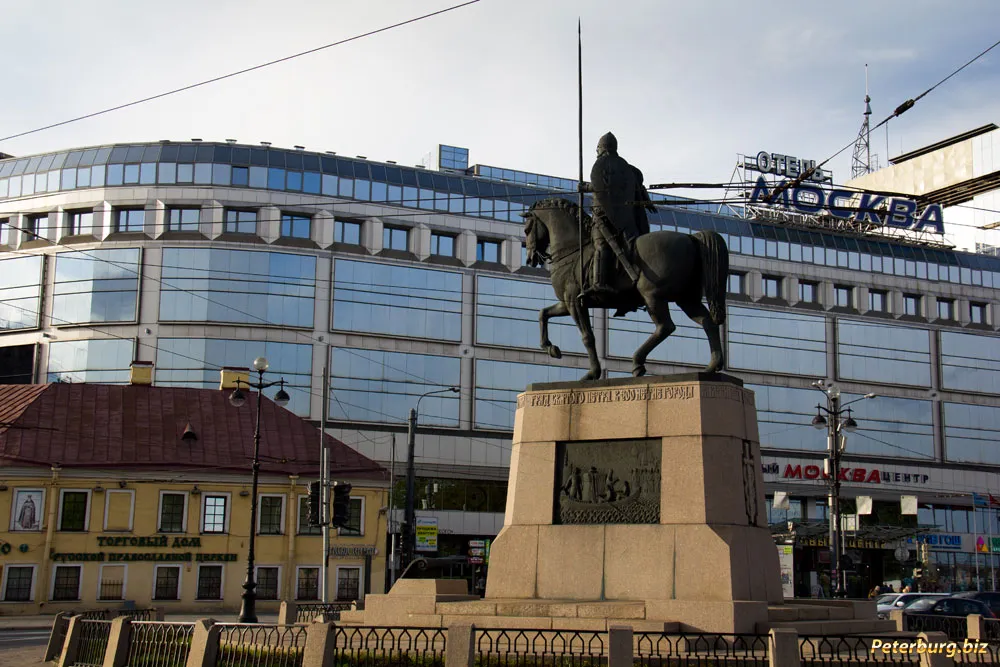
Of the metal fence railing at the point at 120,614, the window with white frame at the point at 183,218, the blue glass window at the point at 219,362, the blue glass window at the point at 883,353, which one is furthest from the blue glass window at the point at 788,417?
the metal fence railing at the point at 120,614

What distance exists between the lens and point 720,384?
60.4ft

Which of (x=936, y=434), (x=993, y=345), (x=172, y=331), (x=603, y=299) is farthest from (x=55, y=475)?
(x=993, y=345)

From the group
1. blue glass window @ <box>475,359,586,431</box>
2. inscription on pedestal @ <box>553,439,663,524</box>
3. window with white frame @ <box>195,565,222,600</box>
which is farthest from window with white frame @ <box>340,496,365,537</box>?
inscription on pedestal @ <box>553,439,663,524</box>

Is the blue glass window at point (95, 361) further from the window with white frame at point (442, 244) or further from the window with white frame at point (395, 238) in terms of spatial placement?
the window with white frame at point (442, 244)

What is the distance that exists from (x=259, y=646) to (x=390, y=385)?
5228 cm

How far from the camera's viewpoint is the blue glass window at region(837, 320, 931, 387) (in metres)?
82.2

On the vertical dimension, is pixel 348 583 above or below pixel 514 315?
below

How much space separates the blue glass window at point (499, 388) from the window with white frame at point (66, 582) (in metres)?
29.4

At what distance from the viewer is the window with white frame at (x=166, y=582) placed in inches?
1848

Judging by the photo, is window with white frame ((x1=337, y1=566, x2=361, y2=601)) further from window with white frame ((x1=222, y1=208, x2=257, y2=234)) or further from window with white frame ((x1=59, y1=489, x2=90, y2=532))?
window with white frame ((x1=222, y1=208, x2=257, y2=234))

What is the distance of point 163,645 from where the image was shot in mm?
17328

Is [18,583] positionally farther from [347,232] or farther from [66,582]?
[347,232]

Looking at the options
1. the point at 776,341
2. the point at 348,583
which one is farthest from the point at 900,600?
the point at 776,341

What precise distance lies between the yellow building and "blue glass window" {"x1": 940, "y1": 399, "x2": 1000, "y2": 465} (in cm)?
4836
